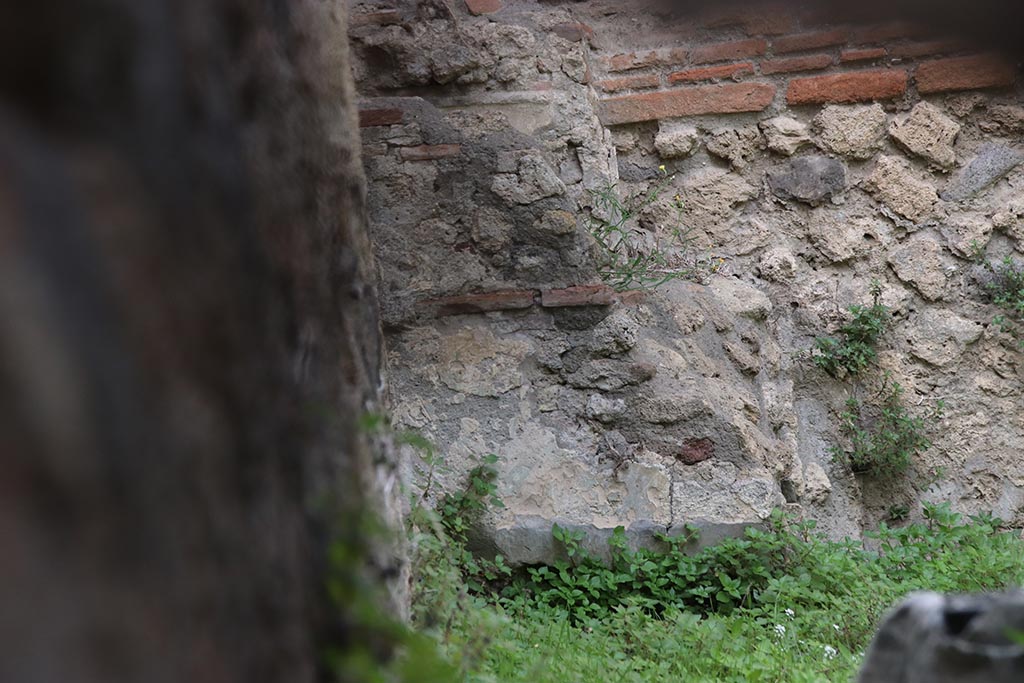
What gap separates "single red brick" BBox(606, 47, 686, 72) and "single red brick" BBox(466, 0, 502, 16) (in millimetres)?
673

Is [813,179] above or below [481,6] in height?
below

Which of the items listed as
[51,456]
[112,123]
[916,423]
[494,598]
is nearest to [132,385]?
[51,456]

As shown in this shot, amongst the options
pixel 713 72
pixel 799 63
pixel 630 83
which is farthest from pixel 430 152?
pixel 799 63

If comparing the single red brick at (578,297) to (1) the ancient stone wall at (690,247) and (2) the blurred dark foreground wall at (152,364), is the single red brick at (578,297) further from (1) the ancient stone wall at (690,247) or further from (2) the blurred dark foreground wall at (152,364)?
(2) the blurred dark foreground wall at (152,364)

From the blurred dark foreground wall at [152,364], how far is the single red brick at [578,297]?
2435 millimetres

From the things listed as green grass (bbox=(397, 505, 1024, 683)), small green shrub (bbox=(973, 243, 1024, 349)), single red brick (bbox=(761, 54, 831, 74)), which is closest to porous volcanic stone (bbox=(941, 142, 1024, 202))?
small green shrub (bbox=(973, 243, 1024, 349))

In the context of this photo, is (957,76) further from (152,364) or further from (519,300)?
(152,364)

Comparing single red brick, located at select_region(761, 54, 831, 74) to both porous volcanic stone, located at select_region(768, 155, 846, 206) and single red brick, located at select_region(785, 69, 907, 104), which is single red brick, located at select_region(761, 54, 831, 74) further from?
porous volcanic stone, located at select_region(768, 155, 846, 206)

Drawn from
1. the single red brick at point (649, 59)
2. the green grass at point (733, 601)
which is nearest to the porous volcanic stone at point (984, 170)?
the single red brick at point (649, 59)

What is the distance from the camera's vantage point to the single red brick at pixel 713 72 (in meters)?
4.22

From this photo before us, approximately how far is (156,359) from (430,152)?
2986 millimetres

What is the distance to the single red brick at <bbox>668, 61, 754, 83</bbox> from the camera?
4.22m

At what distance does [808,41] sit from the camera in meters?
Result: 4.17

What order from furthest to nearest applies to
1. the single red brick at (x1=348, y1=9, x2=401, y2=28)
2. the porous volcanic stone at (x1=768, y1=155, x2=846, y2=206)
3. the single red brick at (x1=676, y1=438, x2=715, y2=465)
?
the porous volcanic stone at (x1=768, y1=155, x2=846, y2=206)
the single red brick at (x1=348, y1=9, x2=401, y2=28)
the single red brick at (x1=676, y1=438, x2=715, y2=465)
